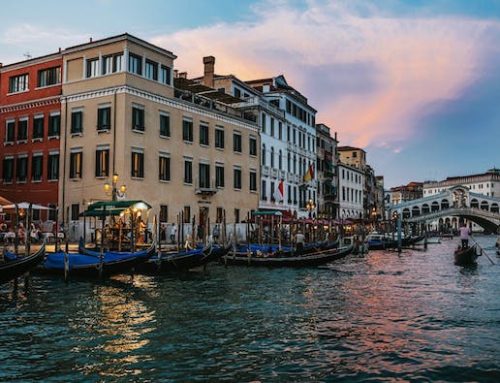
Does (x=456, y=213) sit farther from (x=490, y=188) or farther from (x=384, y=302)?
(x=384, y=302)

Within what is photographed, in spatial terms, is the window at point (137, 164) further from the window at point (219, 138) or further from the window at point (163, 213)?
the window at point (219, 138)

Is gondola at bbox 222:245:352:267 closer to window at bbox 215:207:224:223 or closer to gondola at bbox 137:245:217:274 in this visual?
gondola at bbox 137:245:217:274

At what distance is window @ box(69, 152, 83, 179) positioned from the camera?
28.6 metres

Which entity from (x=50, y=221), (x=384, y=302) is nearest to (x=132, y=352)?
(x=384, y=302)

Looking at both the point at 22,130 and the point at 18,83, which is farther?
the point at 18,83

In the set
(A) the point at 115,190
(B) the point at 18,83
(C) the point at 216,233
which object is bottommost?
(C) the point at 216,233

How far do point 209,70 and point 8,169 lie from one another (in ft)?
49.4

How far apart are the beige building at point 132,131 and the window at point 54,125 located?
0.40 m

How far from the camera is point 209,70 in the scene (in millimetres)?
Answer: 40094

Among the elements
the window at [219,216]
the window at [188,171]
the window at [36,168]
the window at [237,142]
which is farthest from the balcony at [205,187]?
the window at [36,168]

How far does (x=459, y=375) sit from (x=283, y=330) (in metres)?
3.51

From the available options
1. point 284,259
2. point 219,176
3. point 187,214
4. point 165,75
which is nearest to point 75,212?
point 187,214

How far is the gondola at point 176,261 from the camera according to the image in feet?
68.1

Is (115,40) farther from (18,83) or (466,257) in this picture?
(466,257)
